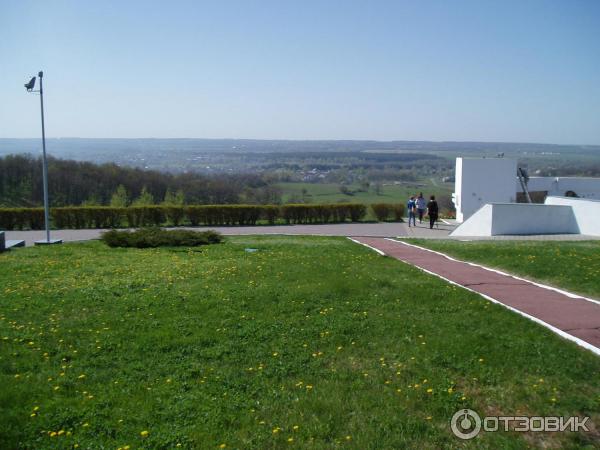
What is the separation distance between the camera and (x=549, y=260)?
37.8 ft

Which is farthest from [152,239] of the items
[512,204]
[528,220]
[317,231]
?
[528,220]

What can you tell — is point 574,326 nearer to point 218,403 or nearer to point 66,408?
point 218,403

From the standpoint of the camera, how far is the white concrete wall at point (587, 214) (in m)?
18.6

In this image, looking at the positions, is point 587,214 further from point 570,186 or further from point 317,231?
point 570,186

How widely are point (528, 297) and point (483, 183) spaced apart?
68.6 feet

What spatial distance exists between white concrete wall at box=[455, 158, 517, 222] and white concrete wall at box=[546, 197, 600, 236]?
8177mm

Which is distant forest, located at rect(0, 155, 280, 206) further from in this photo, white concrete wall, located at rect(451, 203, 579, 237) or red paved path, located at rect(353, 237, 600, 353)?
red paved path, located at rect(353, 237, 600, 353)

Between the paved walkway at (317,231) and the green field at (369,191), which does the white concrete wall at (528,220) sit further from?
the green field at (369,191)

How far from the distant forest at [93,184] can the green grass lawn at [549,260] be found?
80.9ft

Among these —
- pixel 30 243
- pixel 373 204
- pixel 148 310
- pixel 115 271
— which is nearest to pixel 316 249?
pixel 115 271

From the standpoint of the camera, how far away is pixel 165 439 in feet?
14.3

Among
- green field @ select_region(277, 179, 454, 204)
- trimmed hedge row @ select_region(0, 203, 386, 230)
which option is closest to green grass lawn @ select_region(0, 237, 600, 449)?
trimmed hedge row @ select_region(0, 203, 386, 230)

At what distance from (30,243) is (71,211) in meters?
5.91

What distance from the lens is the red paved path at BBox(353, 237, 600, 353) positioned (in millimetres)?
7055
